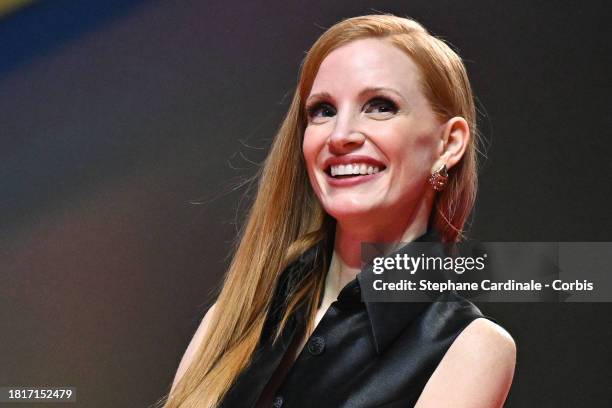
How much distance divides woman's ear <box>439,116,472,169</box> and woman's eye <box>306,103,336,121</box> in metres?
0.21

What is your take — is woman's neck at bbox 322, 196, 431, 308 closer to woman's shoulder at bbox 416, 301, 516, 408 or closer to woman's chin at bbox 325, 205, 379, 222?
woman's chin at bbox 325, 205, 379, 222

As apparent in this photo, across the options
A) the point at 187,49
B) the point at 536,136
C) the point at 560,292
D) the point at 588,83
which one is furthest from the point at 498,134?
the point at 187,49

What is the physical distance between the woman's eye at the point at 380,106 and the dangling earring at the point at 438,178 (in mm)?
132

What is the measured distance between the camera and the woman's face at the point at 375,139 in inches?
60.1

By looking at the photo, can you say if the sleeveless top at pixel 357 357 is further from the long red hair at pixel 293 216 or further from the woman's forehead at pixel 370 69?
the woman's forehead at pixel 370 69

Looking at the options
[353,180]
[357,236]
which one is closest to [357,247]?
[357,236]

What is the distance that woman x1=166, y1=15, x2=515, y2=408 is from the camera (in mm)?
1468

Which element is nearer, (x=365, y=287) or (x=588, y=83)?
(x=365, y=287)

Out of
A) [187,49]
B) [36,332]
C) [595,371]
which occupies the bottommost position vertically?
[595,371]

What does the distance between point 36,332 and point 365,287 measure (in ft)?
2.96

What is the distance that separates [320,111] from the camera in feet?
5.34

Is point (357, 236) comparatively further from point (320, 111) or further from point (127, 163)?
point (127, 163)

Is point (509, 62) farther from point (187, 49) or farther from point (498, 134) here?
point (187, 49)

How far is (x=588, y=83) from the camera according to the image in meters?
1.83
